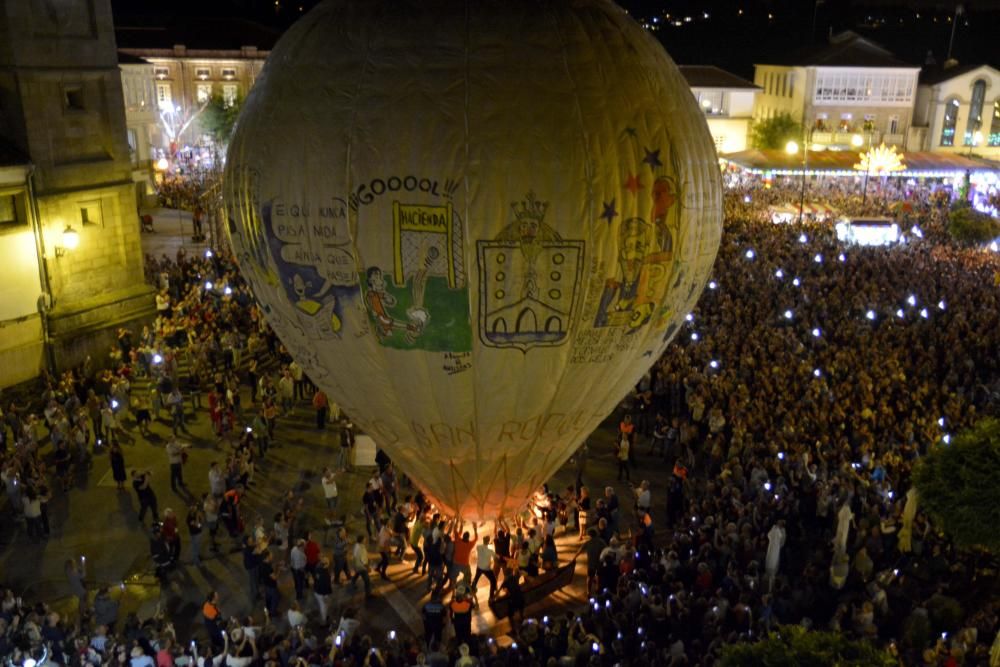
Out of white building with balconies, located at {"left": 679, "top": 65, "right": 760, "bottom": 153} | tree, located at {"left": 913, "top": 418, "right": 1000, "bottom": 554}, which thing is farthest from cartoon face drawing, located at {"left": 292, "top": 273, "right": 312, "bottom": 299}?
white building with balconies, located at {"left": 679, "top": 65, "right": 760, "bottom": 153}

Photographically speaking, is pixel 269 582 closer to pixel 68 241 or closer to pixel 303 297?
pixel 303 297

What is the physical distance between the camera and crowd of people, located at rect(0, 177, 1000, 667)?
9742 mm

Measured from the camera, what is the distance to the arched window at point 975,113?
53.1 m

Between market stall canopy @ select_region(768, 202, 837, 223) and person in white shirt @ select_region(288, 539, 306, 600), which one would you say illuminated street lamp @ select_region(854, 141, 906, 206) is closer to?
market stall canopy @ select_region(768, 202, 837, 223)

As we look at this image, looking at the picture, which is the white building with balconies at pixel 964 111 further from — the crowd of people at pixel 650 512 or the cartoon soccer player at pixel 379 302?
the cartoon soccer player at pixel 379 302

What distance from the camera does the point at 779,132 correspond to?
5234 cm

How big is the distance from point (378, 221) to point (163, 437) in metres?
9.11

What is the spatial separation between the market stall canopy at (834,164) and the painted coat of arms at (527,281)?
34.3 meters

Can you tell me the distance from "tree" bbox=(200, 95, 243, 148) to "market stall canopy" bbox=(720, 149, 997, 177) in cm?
2932

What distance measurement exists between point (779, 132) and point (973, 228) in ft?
79.7

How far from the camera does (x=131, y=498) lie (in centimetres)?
1432

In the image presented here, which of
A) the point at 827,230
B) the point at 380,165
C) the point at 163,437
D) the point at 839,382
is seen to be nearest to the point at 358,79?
the point at 380,165

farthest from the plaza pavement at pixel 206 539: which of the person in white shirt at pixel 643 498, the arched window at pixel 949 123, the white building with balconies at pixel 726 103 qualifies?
the arched window at pixel 949 123

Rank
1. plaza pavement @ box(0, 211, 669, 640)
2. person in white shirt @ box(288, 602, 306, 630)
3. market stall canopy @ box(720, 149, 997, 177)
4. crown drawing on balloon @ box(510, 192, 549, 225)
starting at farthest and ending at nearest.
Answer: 1. market stall canopy @ box(720, 149, 997, 177)
2. plaza pavement @ box(0, 211, 669, 640)
3. person in white shirt @ box(288, 602, 306, 630)
4. crown drawing on balloon @ box(510, 192, 549, 225)
